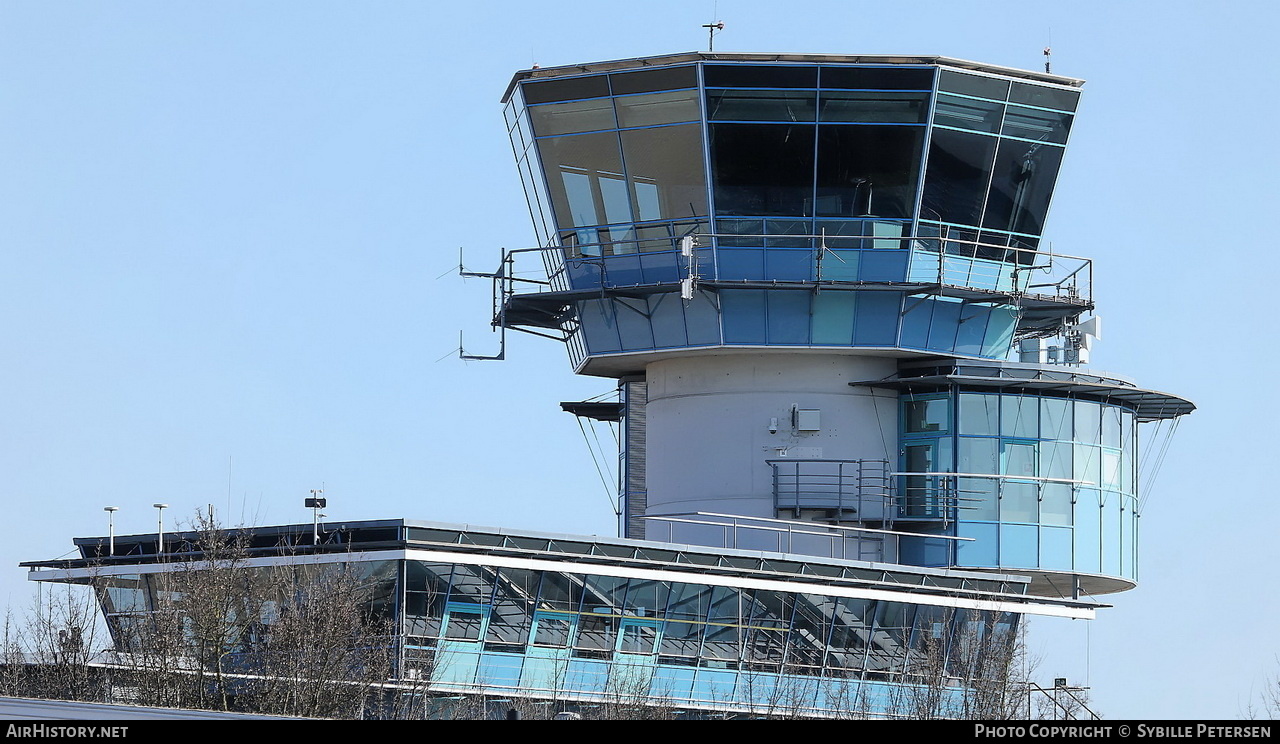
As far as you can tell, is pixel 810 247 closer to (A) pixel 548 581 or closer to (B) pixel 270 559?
(A) pixel 548 581

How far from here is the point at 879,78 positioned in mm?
47188

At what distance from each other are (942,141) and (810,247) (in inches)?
148

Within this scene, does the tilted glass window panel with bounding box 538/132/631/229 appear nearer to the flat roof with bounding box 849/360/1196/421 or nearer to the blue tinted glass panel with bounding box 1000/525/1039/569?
the flat roof with bounding box 849/360/1196/421

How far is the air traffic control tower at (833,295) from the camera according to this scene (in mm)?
47469

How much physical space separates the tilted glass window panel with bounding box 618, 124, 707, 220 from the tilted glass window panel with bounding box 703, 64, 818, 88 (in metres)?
1.23

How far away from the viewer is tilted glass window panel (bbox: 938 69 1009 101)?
47.5m

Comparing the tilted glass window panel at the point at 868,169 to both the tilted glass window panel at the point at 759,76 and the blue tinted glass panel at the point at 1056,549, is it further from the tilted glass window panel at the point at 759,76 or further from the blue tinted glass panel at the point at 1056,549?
the blue tinted glass panel at the point at 1056,549

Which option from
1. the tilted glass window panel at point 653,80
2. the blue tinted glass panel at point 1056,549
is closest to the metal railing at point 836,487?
the blue tinted glass panel at point 1056,549

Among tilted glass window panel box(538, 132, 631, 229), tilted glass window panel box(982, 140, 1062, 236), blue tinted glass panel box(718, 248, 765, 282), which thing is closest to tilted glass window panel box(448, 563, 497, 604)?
blue tinted glass panel box(718, 248, 765, 282)

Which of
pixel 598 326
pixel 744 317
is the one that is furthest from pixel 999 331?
pixel 598 326

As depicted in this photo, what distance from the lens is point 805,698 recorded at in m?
46.0

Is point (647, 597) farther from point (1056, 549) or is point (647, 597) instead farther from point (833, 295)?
point (1056, 549)

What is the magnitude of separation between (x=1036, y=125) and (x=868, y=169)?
443cm

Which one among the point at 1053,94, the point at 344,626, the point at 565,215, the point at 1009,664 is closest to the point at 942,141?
the point at 1053,94
